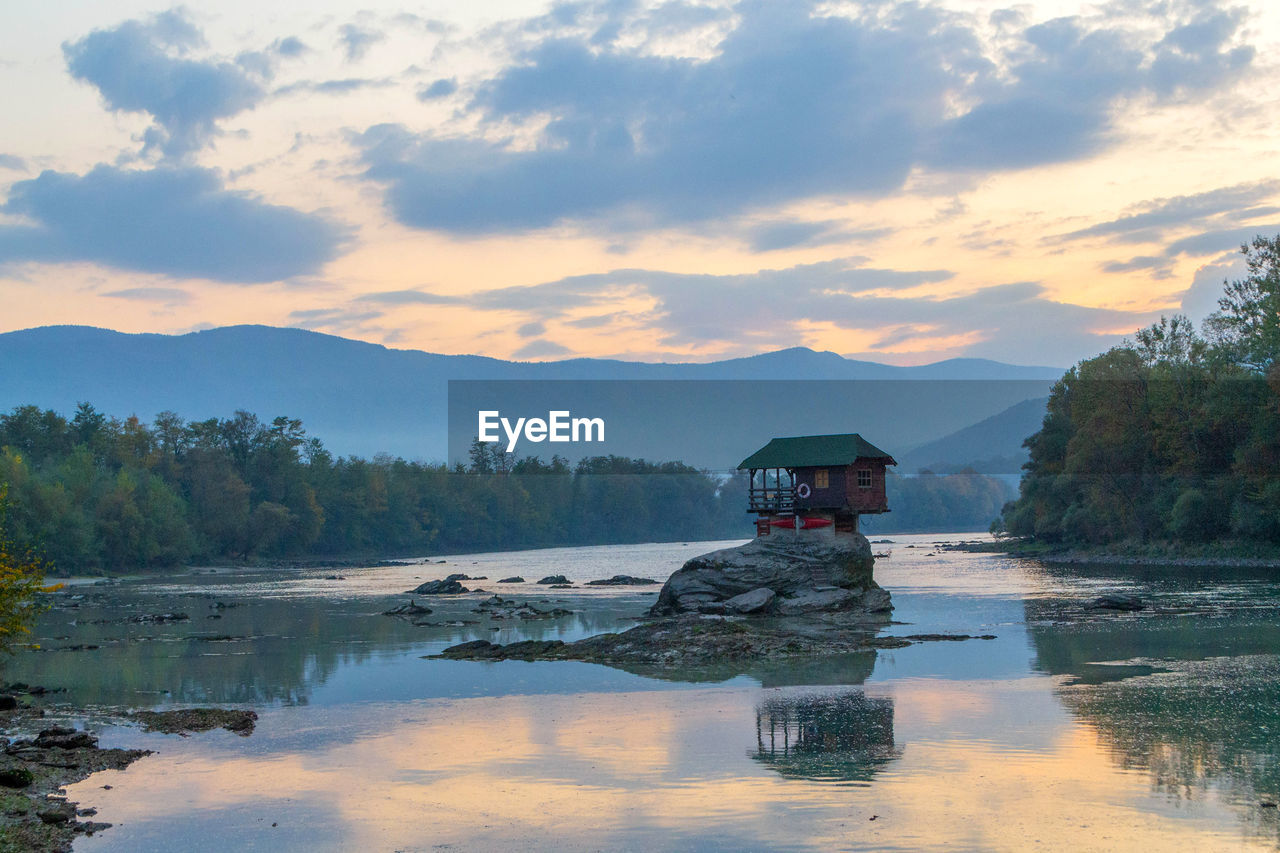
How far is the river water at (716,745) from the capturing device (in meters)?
15.0

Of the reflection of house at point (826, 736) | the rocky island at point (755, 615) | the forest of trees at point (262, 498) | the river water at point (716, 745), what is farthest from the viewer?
the forest of trees at point (262, 498)

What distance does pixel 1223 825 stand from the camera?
14367 millimetres

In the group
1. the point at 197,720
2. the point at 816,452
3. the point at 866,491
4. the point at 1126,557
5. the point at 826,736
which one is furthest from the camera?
the point at 1126,557

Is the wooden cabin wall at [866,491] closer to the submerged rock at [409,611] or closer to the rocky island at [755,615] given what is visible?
the rocky island at [755,615]

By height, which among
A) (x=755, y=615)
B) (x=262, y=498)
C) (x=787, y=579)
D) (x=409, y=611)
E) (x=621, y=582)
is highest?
(x=262, y=498)

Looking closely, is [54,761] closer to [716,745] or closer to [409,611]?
[716,745]

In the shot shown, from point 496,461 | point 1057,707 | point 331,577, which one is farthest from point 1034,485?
point 496,461

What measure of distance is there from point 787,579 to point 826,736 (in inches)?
940

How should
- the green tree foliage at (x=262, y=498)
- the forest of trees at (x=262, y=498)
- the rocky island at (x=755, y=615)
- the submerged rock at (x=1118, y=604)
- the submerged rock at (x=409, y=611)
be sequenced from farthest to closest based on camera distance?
the green tree foliage at (x=262, y=498) → the forest of trees at (x=262, y=498) → the submerged rock at (x=409, y=611) → the submerged rock at (x=1118, y=604) → the rocky island at (x=755, y=615)

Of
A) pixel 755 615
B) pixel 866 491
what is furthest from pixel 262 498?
pixel 755 615

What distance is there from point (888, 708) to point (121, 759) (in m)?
15.0

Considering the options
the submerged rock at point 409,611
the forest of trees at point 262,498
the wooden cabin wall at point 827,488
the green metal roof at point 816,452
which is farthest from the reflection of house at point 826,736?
the forest of trees at point 262,498

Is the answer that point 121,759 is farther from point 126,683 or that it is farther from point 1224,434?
point 1224,434

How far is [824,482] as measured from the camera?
51.5 meters
